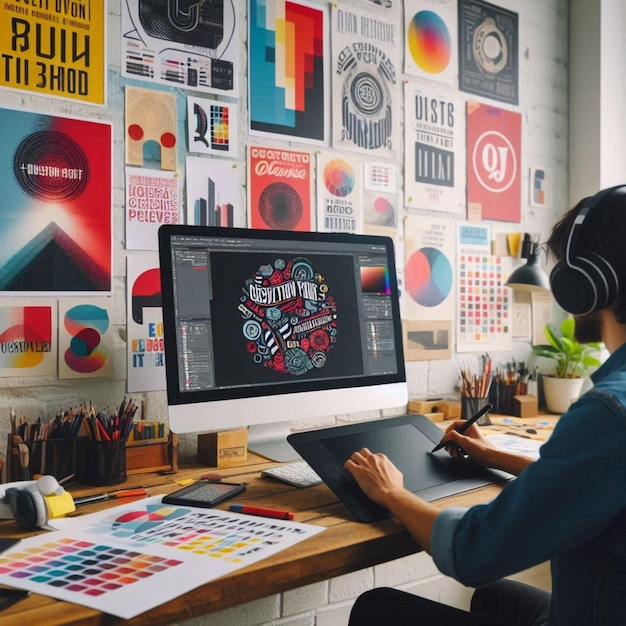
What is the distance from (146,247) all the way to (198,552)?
90 cm

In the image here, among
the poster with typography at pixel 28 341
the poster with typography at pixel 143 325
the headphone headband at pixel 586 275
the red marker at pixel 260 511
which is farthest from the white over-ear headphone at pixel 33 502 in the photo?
the headphone headband at pixel 586 275

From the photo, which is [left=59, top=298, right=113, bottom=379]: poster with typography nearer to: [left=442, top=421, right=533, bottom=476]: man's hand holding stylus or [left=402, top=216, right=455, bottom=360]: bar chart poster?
[left=442, top=421, right=533, bottom=476]: man's hand holding stylus

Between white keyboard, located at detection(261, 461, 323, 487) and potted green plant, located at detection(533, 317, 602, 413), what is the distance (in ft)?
4.09

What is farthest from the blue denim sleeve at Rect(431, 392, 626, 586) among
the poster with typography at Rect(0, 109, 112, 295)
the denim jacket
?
the poster with typography at Rect(0, 109, 112, 295)

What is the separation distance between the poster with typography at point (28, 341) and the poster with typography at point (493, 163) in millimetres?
1452

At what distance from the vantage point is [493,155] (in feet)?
8.11

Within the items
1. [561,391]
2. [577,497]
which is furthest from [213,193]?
[561,391]

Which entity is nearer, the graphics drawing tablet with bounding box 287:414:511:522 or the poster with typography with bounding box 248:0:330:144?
the graphics drawing tablet with bounding box 287:414:511:522


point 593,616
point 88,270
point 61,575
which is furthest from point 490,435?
point 61,575

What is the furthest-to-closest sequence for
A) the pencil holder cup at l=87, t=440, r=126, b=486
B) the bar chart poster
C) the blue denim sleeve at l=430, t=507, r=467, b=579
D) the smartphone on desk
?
the bar chart poster → the pencil holder cup at l=87, t=440, r=126, b=486 → the smartphone on desk → the blue denim sleeve at l=430, t=507, r=467, b=579

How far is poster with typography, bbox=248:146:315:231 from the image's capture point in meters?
1.89

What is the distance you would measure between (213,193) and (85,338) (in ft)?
1.64

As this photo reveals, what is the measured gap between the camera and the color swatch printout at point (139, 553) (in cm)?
87

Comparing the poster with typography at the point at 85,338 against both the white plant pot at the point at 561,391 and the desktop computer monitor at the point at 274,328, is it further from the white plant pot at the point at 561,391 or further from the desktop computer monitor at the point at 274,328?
the white plant pot at the point at 561,391
